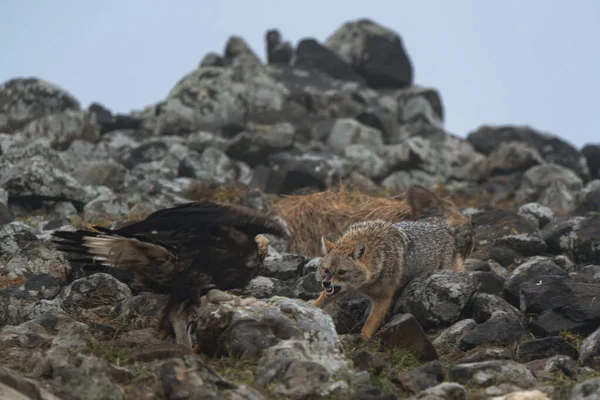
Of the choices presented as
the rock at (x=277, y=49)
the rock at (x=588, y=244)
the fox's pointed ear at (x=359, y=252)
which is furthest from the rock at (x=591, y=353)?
the rock at (x=277, y=49)

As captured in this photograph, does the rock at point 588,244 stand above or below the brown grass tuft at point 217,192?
above

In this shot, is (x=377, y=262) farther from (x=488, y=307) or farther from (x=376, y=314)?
(x=488, y=307)

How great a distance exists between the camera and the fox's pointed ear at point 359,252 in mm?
9328

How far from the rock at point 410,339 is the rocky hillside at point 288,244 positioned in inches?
0.7

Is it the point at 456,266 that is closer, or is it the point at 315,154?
the point at 456,266

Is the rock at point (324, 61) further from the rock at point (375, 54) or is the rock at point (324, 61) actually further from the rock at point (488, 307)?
the rock at point (488, 307)

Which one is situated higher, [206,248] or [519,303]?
[206,248]

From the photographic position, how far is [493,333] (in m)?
8.36

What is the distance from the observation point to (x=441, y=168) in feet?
68.2

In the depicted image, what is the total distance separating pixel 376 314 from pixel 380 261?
1.87ft

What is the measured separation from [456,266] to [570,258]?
2.08 m

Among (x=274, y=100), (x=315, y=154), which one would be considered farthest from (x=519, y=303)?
(x=274, y=100)

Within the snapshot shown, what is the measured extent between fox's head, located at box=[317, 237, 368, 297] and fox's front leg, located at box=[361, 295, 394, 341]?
302 millimetres

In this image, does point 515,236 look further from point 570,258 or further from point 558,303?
point 558,303
